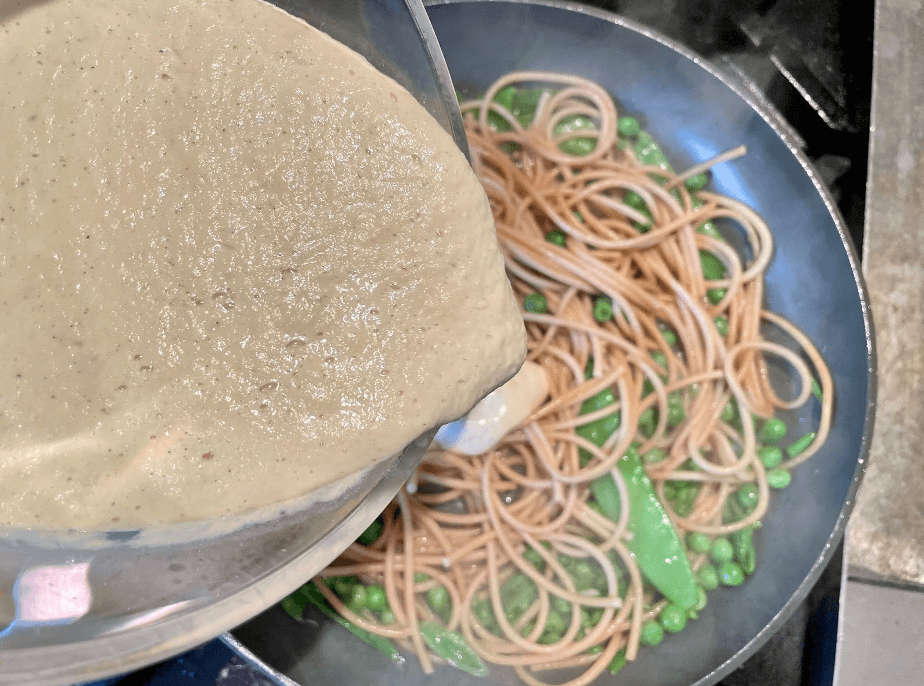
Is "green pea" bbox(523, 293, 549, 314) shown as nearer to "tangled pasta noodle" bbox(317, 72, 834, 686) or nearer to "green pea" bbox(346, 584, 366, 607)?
"tangled pasta noodle" bbox(317, 72, 834, 686)

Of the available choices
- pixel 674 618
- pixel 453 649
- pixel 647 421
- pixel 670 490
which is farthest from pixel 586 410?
pixel 453 649

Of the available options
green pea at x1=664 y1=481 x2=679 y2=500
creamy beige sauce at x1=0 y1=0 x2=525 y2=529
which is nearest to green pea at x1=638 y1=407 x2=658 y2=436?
green pea at x1=664 y1=481 x2=679 y2=500

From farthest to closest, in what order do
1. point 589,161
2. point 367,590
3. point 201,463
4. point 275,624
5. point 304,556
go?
point 589,161, point 367,590, point 275,624, point 304,556, point 201,463

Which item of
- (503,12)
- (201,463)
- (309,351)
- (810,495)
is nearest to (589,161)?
(503,12)

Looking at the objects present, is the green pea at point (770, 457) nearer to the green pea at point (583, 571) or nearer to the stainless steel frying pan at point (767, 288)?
the stainless steel frying pan at point (767, 288)

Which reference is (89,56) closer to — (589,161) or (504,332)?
(504,332)
